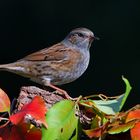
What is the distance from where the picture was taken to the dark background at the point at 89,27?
616cm

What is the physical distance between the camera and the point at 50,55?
3537 mm

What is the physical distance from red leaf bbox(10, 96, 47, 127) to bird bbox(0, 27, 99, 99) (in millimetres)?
1840

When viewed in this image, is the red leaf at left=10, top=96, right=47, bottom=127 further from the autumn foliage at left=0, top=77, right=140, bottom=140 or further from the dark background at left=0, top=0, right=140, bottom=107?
the dark background at left=0, top=0, right=140, bottom=107

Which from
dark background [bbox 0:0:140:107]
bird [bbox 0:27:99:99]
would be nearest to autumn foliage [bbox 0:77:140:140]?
bird [bbox 0:27:99:99]

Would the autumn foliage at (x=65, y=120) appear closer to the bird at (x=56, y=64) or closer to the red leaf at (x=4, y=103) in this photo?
the red leaf at (x=4, y=103)

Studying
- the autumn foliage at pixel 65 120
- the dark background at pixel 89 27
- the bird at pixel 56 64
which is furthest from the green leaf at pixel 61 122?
the dark background at pixel 89 27

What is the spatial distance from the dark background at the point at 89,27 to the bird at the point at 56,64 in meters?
2.31

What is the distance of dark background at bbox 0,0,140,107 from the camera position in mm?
6160

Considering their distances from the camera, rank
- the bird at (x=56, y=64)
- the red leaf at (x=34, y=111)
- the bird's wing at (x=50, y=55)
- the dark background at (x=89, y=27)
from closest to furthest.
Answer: the red leaf at (x=34, y=111)
the bird at (x=56, y=64)
the bird's wing at (x=50, y=55)
the dark background at (x=89, y=27)

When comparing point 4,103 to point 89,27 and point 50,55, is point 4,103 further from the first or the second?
point 89,27

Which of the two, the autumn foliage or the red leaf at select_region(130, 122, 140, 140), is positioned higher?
the autumn foliage

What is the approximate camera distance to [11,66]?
3.35 m

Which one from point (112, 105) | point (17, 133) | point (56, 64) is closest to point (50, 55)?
point (56, 64)

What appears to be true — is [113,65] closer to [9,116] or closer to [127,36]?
[127,36]
